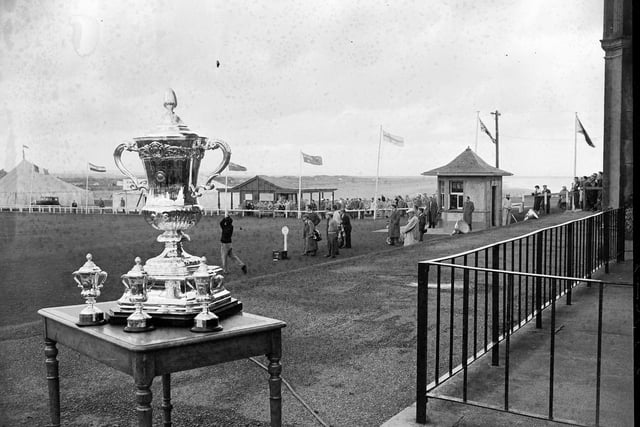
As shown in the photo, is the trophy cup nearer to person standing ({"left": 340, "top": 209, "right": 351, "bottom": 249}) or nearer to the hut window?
person standing ({"left": 340, "top": 209, "right": 351, "bottom": 249})

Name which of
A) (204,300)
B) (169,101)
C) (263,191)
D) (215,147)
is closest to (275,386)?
(204,300)

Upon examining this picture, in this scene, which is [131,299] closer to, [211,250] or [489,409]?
[489,409]

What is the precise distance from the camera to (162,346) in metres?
2.45

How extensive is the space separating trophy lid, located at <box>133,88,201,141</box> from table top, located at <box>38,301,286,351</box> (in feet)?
2.71

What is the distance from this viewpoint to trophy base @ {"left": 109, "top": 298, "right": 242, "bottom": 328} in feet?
8.86

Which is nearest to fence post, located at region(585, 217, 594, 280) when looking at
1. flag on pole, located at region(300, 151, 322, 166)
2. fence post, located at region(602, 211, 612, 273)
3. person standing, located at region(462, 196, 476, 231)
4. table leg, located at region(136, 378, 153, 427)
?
fence post, located at region(602, 211, 612, 273)

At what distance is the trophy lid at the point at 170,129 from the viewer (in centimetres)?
288

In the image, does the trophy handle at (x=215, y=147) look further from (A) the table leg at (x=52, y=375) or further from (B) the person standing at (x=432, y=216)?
(B) the person standing at (x=432, y=216)

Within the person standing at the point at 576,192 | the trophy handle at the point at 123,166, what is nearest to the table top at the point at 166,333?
the trophy handle at the point at 123,166

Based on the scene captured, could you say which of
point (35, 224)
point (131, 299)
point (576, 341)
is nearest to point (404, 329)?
point (576, 341)

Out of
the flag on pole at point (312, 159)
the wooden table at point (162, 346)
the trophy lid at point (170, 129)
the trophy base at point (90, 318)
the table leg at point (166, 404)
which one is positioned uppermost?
the flag on pole at point (312, 159)

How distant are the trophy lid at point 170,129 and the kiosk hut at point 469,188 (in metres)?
18.3

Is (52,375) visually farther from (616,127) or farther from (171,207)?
(616,127)

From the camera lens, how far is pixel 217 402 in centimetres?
416
